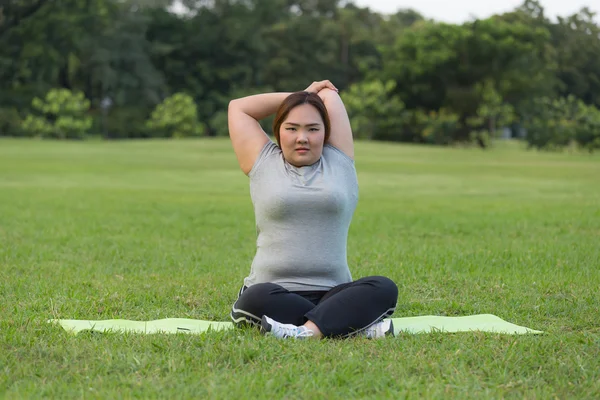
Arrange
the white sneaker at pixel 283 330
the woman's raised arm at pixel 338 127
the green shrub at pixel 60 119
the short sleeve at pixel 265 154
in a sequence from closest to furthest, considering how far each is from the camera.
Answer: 1. the white sneaker at pixel 283 330
2. the short sleeve at pixel 265 154
3. the woman's raised arm at pixel 338 127
4. the green shrub at pixel 60 119

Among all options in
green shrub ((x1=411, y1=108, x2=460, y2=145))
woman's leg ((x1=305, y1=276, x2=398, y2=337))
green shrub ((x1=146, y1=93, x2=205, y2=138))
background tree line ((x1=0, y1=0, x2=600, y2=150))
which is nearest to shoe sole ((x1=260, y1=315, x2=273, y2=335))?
woman's leg ((x1=305, y1=276, x2=398, y2=337))

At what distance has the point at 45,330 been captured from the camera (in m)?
4.11

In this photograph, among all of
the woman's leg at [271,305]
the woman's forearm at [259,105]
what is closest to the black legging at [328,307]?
the woman's leg at [271,305]

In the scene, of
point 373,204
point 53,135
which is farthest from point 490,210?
point 53,135

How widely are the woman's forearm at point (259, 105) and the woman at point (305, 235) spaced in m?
0.06

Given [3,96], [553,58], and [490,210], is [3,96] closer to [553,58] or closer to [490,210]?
[553,58]

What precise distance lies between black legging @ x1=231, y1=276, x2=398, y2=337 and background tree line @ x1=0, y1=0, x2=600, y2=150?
35268mm

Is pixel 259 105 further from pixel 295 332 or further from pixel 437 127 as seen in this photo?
pixel 437 127

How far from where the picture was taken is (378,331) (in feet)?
13.4

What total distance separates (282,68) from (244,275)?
48.6 meters

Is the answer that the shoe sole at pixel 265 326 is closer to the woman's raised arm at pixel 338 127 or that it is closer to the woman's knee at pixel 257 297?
the woman's knee at pixel 257 297

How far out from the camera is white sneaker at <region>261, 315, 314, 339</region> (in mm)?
3932

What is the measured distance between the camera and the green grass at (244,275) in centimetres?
323

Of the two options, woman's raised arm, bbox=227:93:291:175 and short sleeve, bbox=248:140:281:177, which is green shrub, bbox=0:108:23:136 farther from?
short sleeve, bbox=248:140:281:177
